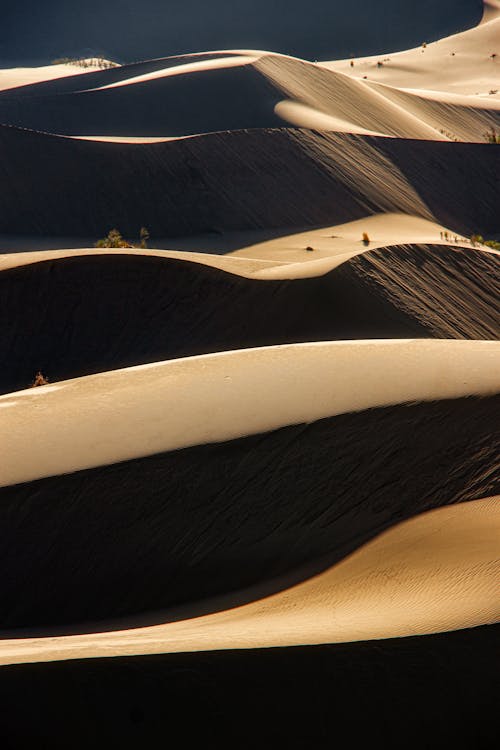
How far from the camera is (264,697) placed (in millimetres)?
7574

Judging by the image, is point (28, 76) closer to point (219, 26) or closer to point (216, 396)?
point (219, 26)

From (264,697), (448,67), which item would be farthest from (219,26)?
(264,697)

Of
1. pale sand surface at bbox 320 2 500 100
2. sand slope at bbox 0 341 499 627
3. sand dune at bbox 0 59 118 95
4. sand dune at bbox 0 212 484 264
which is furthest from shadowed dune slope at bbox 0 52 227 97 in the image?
sand slope at bbox 0 341 499 627

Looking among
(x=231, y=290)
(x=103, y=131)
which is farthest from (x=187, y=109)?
(x=231, y=290)

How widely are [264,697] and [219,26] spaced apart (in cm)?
9094

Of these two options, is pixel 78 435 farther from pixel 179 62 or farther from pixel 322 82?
pixel 179 62

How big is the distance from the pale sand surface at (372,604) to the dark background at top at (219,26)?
80265mm

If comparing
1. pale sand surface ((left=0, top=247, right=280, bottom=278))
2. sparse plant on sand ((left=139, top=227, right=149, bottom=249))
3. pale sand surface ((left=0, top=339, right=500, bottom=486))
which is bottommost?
pale sand surface ((left=0, top=339, right=500, bottom=486))

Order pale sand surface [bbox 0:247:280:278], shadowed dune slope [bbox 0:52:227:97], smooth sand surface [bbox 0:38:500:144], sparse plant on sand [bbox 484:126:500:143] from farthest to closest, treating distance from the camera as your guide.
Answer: shadowed dune slope [bbox 0:52:227:97] → sparse plant on sand [bbox 484:126:500:143] → smooth sand surface [bbox 0:38:500:144] → pale sand surface [bbox 0:247:280:278]

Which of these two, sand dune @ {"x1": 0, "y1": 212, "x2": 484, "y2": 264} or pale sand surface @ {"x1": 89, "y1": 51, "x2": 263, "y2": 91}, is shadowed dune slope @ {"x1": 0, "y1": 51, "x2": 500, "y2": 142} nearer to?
pale sand surface @ {"x1": 89, "y1": 51, "x2": 263, "y2": 91}

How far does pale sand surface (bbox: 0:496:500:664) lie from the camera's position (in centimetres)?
780

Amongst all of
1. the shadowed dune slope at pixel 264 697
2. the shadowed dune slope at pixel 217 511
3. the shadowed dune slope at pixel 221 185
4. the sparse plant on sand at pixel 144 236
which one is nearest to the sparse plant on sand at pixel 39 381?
the shadowed dune slope at pixel 217 511

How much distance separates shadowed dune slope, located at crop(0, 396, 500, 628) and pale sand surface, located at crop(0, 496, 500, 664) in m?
0.35

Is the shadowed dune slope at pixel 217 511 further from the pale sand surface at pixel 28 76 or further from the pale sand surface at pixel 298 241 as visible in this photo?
the pale sand surface at pixel 28 76
